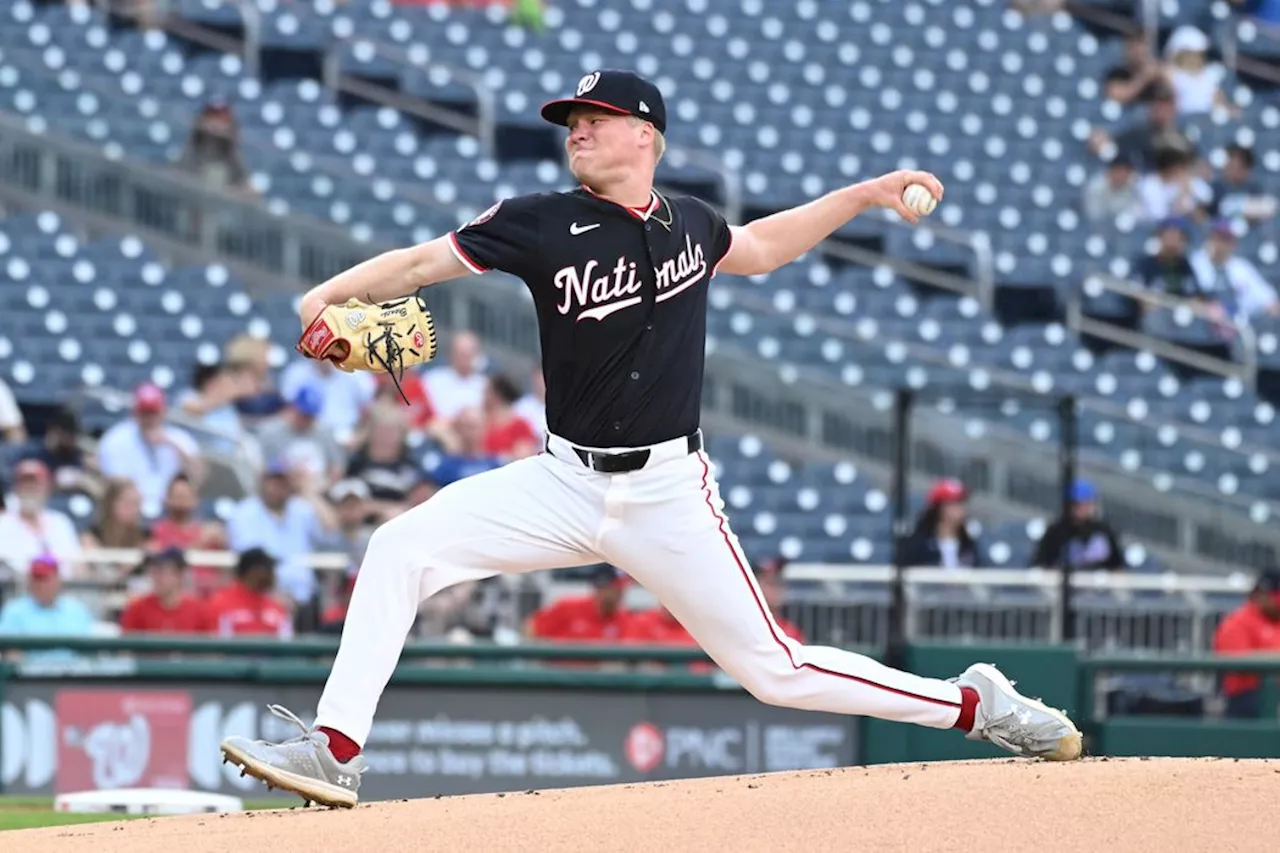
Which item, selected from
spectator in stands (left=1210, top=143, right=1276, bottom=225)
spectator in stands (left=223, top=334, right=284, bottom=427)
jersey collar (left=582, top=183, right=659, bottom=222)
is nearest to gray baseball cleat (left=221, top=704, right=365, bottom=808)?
jersey collar (left=582, top=183, right=659, bottom=222)

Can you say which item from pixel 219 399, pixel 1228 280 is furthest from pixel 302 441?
pixel 1228 280

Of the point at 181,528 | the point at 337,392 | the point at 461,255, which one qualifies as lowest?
the point at 181,528

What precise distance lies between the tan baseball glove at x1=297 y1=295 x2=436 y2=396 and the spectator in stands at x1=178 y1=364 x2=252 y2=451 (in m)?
7.71

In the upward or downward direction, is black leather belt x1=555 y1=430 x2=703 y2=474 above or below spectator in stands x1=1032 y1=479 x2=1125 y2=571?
below

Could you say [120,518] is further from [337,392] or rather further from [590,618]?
[590,618]

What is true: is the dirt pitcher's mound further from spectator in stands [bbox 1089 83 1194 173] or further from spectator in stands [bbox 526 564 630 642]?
spectator in stands [bbox 1089 83 1194 173]

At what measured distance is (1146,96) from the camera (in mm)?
19078

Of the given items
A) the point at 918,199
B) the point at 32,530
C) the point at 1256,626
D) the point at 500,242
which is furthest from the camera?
the point at 1256,626

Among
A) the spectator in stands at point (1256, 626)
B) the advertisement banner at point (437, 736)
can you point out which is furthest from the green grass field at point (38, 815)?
the spectator in stands at point (1256, 626)

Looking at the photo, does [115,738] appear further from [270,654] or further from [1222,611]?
[1222,611]

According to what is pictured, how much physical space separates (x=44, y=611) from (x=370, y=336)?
6.07 m

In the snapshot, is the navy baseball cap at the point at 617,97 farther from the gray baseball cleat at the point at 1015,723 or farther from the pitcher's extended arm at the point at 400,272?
the gray baseball cleat at the point at 1015,723

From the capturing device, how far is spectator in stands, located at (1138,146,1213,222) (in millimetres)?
17828

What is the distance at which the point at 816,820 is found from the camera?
17.7 feet
